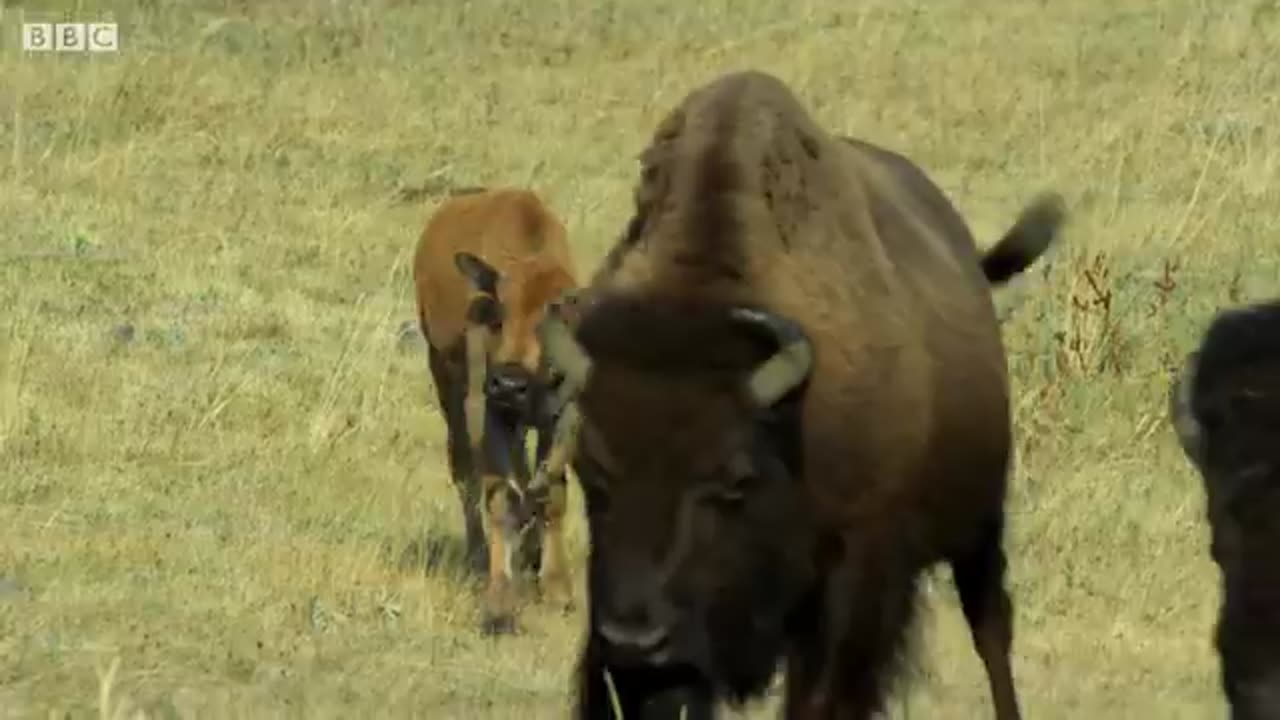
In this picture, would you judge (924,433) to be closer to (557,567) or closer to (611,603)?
(611,603)

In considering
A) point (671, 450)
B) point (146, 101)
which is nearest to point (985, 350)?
point (671, 450)

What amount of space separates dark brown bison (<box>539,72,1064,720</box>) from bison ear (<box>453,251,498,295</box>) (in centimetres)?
318

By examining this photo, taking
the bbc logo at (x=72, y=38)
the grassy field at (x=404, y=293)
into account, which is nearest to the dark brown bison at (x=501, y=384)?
the grassy field at (x=404, y=293)

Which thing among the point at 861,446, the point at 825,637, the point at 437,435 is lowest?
the point at 437,435

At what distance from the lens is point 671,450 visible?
6855mm

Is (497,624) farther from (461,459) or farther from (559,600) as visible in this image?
(461,459)

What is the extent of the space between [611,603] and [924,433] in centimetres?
157

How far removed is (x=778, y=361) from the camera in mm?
7078

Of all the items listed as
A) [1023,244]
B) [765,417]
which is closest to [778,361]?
[765,417]

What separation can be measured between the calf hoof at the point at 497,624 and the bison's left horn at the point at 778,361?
13.5ft

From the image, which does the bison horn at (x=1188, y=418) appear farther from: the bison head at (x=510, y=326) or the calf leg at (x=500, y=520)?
the bison head at (x=510, y=326)

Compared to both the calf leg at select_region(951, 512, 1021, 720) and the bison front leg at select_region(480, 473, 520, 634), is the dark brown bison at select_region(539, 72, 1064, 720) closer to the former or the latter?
the calf leg at select_region(951, 512, 1021, 720)

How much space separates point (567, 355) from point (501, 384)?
4558mm

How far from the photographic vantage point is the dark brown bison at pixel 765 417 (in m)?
6.86
